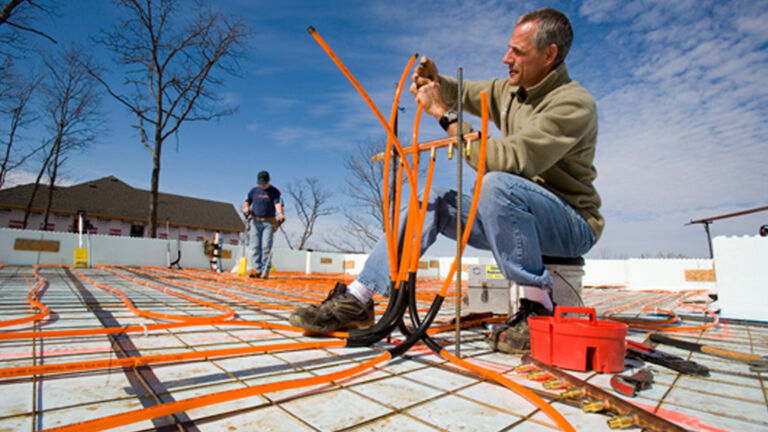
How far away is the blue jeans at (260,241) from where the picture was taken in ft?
18.0

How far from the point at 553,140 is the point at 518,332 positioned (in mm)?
653

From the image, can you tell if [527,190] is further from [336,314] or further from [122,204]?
[122,204]

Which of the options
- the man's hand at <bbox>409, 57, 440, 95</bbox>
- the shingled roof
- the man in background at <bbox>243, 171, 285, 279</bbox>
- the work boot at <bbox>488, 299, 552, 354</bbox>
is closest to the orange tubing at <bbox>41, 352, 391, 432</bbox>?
the work boot at <bbox>488, 299, 552, 354</bbox>

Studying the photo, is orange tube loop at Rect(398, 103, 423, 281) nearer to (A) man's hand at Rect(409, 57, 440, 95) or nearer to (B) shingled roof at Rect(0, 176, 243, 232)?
(A) man's hand at Rect(409, 57, 440, 95)

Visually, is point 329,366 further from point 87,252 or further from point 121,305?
point 87,252

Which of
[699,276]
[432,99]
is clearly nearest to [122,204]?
[432,99]

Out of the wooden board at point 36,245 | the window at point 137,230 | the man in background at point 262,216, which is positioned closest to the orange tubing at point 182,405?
the man in background at point 262,216

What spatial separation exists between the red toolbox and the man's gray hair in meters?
1.02

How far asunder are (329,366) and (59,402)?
540mm

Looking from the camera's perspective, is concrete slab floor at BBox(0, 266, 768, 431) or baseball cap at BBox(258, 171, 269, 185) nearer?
concrete slab floor at BBox(0, 266, 768, 431)

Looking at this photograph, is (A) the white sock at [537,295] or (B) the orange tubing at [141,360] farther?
(A) the white sock at [537,295]

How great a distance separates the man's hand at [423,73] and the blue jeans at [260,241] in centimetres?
460

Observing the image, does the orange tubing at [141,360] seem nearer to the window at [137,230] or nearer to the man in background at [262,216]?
the man in background at [262,216]

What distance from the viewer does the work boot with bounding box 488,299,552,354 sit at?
1.17m
